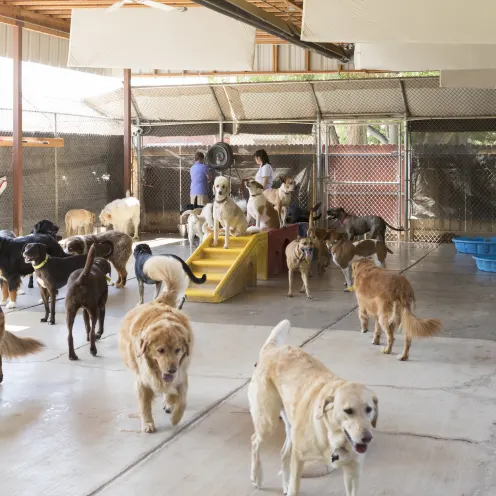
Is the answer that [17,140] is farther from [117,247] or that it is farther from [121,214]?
[117,247]

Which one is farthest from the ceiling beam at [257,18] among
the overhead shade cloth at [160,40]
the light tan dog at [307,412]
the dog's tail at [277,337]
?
the light tan dog at [307,412]

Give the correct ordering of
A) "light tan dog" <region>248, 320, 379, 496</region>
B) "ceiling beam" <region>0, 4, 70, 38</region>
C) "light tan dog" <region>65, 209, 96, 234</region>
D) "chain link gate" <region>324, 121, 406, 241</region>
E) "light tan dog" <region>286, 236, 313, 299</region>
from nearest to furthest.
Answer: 1. "light tan dog" <region>248, 320, 379, 496</region>
2. "light tan dog" <region>286, 236, 313, 299</region>
3. "ceiling beam" <region>0, 4, 70, 38</region>
4. "light tan dog" <region>65, 209, 96, 234</region>
5. "chain link gate" <region>324, 121, 406, 241</region>

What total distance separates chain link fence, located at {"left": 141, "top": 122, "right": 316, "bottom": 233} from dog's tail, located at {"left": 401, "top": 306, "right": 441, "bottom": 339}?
38.8 feet

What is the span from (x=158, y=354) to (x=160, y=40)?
280 inches

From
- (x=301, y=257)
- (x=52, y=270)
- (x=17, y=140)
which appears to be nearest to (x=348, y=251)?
(x=301, y=257)

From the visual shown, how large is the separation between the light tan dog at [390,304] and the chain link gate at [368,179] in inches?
433

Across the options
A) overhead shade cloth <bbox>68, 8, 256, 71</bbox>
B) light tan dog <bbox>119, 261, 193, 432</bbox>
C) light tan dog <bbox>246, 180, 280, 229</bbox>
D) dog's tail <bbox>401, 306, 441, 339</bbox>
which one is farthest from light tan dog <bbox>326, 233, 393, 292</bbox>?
light tan dog <bbox>119, 261, 193, 432</bbox>

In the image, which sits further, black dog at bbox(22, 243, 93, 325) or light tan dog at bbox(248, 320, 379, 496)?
black dog at bbox(22, 243, 93, 325)

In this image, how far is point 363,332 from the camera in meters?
8.41

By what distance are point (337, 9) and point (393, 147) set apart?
425 inches

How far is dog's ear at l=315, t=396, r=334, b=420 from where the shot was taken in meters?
3.65

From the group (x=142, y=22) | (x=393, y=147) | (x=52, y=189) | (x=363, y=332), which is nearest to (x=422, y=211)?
(x=393, y=147)

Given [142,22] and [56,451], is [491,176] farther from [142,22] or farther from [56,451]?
[56,451]

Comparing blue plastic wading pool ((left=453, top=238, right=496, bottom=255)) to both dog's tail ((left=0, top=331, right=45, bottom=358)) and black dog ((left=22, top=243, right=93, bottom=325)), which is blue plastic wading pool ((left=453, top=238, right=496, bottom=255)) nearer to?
black dog ((left=22, top=243, right=93, bottom=325))
